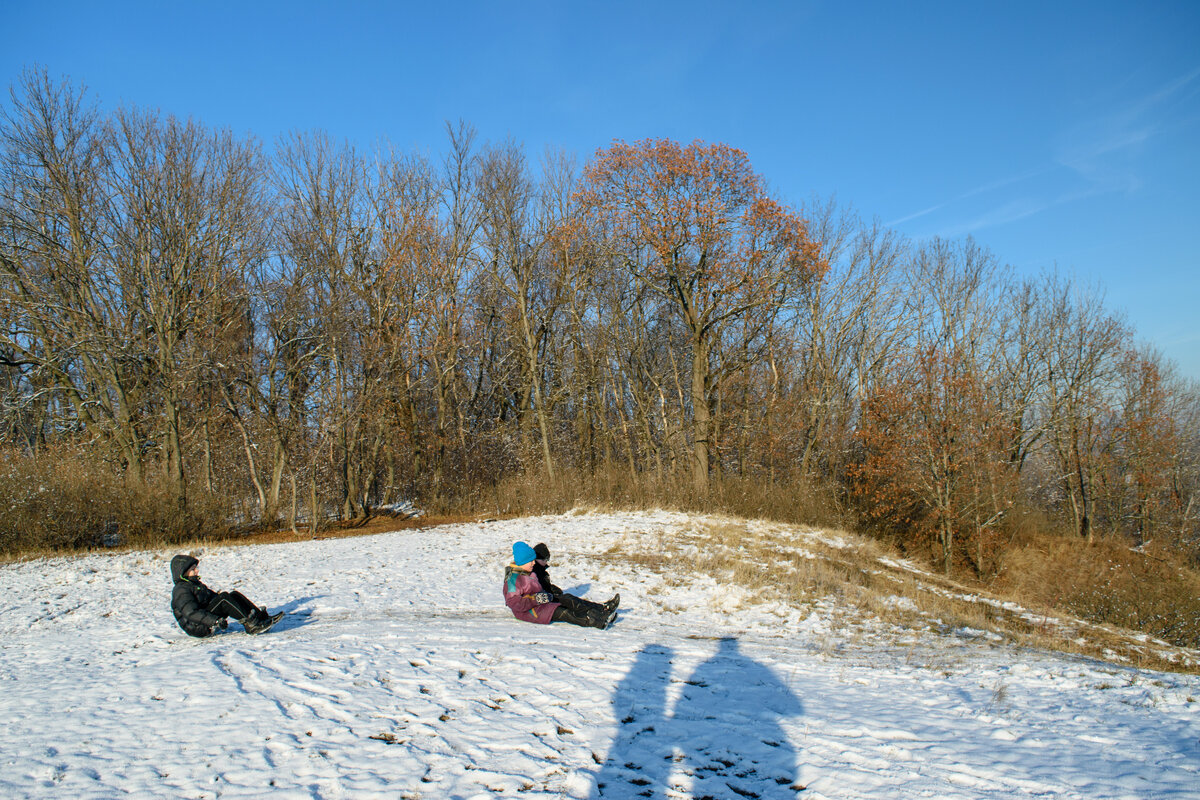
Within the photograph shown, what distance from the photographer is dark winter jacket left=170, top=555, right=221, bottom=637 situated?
7398mm

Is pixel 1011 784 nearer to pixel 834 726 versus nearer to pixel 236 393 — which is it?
pixel 834 726

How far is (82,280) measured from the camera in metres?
19.9

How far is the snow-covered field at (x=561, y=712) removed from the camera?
12.8 feet

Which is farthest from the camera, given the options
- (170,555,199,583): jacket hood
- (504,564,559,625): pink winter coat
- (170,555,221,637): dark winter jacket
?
(504,564,559,625): pink winter coat

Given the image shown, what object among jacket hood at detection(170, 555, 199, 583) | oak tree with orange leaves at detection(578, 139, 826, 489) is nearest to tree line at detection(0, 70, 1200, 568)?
oak tree with orange leaves at detection(578, 139, 826, 489)

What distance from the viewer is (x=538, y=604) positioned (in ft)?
26.6

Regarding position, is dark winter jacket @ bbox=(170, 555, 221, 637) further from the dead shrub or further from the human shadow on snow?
the dead shrub

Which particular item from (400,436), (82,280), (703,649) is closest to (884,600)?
(703,649)

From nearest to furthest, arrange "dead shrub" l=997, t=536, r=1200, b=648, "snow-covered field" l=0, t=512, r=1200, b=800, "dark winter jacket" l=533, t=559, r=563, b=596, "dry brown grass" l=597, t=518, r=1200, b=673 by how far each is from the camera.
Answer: "snow-covered field" l=0, t=512, r=1200, b=800
"dark winter jacket" l=533, t=559, r=563, b=596
"dry brown grass" l=597, t=518, r=1200, b=673
"dead shrub" l=997, t=536, r=1200, b=648

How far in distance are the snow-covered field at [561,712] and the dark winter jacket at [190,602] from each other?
26 centimetres

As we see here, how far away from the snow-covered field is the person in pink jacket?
7.5 inches

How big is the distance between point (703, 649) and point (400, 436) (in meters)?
19.5

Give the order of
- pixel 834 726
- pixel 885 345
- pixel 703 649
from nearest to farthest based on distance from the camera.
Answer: pixel 834 726 → pixel 703 649 → pixel 885 345

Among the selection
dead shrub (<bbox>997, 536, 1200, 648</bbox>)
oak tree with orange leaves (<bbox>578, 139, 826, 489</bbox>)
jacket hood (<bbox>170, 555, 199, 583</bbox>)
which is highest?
oak tree with orange leaves (<bbox>578, 139, 826, 489</bbox>)
